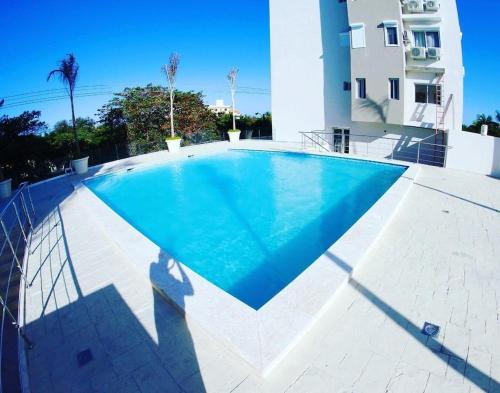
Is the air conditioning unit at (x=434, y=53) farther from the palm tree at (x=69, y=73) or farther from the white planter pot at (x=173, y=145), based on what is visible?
the palm tree at (x=69, y=73)

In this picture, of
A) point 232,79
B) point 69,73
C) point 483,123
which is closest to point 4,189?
point 69,73

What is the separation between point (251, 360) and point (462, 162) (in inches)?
A: 382

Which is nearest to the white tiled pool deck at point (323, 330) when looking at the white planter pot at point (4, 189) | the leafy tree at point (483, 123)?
the white planter pot at point (4, 189)

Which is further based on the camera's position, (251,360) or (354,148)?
(354,148)

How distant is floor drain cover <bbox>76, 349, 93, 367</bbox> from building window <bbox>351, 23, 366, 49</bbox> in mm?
16457

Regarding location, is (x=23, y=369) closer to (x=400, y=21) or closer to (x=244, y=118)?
(x=400, y=21)

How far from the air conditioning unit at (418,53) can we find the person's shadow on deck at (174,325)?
48.3 ft

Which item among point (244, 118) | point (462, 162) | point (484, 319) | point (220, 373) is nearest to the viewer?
point (220, 373)

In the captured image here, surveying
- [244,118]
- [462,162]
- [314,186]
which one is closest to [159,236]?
[314,186]

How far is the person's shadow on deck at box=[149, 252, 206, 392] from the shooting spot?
2.71 meters

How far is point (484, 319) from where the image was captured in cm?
322

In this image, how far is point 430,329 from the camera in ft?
10.1

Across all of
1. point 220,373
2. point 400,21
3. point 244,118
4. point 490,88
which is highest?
point 490,88

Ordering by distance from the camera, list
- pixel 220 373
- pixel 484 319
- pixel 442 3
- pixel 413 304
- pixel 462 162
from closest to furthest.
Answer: pixel 220 373, pixel 484 319, pixel 413 304, pixel 462 162, pixel 442 3
